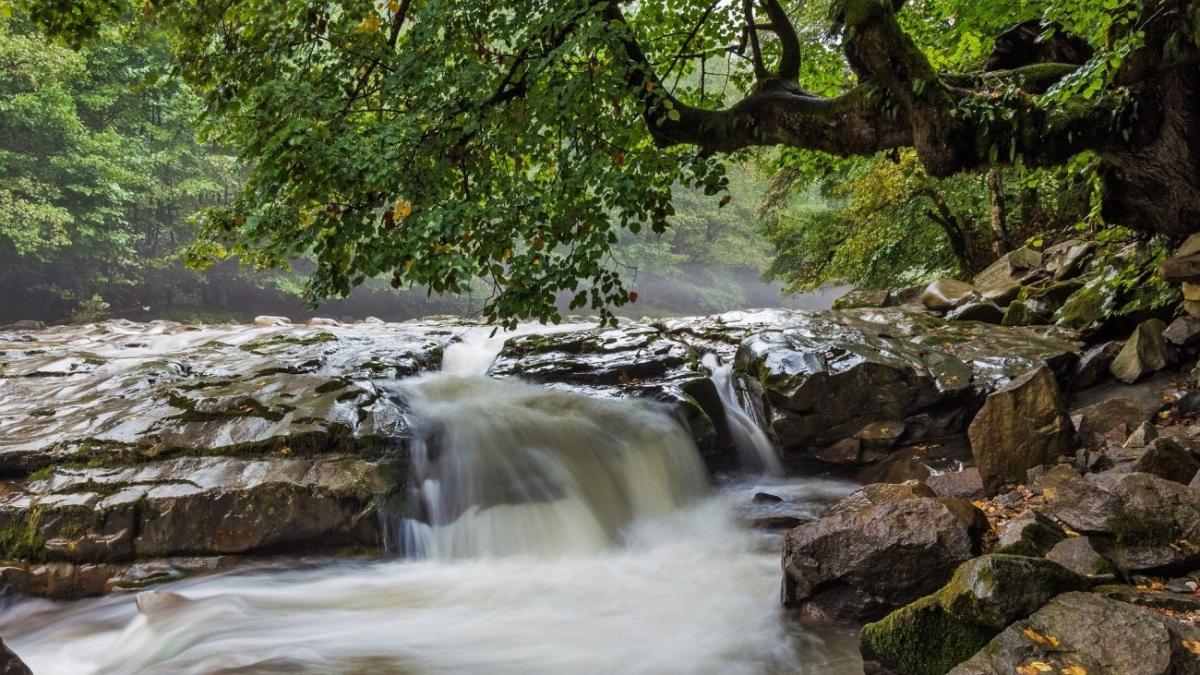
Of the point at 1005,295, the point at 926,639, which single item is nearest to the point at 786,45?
the point at 926,639

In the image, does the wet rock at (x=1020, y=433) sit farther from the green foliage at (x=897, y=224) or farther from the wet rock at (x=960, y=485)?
the green foliage at (x=897, y=224)

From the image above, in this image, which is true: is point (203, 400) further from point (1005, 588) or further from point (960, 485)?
point (960, 485)

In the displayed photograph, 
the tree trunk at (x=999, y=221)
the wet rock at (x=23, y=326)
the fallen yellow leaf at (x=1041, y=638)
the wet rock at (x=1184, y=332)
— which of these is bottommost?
the fallen yellow leaf at (x=1041, y=638)

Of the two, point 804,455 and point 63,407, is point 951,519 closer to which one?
point 804,455

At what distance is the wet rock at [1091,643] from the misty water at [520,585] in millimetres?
1241

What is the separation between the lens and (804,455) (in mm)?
7574

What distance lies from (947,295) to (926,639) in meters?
8.79

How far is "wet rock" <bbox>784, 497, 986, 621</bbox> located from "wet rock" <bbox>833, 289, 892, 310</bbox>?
8.71m

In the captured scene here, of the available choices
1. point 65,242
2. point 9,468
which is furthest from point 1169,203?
point 65,242

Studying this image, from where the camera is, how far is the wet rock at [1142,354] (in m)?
6.58

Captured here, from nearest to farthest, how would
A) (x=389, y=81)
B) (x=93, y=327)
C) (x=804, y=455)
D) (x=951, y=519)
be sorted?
1. (x=951, y=519)
2. (x=389, y=81)
3. (x=804, y=455)
4. (x=93, y=327)

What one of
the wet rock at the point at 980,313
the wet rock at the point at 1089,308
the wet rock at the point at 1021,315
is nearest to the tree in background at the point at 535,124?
the wet rock at the point at 1089,308

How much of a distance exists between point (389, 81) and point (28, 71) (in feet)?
62.3

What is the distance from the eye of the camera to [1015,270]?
34.9 ft
